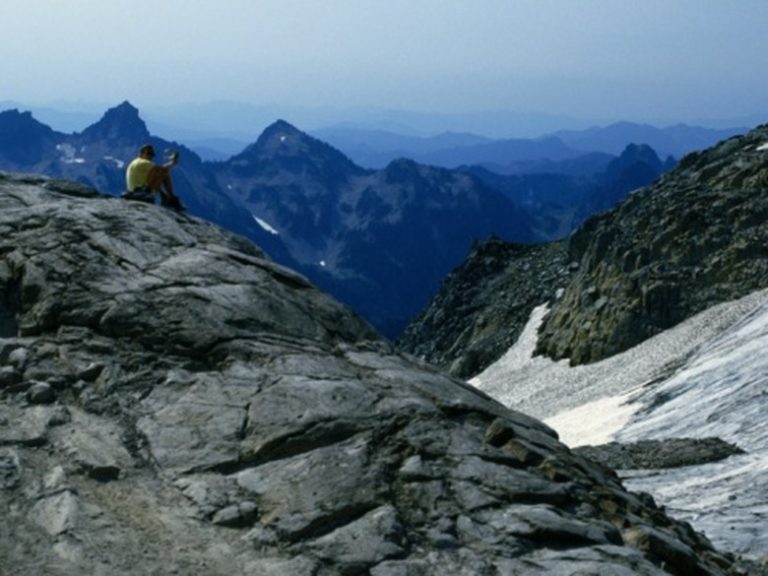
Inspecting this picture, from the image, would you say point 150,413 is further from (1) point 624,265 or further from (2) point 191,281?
(1) point 624,265

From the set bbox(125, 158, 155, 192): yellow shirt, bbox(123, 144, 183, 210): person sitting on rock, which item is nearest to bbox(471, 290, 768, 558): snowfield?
bbox(123, 144, 183, 210): person sitting on rock

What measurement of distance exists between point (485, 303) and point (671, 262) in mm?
35824

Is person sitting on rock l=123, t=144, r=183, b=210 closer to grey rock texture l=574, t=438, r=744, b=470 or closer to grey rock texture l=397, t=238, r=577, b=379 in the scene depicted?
grey rock texture l=574, t=438, r=744, b=470

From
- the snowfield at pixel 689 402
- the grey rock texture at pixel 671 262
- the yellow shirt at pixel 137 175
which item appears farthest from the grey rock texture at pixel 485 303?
the yellow shirt at pixel 137 175

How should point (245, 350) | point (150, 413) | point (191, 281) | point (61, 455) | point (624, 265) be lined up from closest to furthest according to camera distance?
point (61, 455) < point (150, 413) < point (245, 350) < point (191, 281) < point (624, 265)

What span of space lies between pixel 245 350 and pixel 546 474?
573 centimetres

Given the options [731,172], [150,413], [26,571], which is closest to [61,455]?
[150,413]

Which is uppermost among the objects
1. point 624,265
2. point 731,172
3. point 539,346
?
point 731,172

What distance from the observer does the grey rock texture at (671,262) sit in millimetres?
58875

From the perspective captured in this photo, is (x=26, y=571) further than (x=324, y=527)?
No

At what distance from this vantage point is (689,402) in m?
38.3

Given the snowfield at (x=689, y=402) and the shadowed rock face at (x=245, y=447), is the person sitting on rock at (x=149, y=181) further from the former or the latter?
the snowfield at (x=689, y=402)

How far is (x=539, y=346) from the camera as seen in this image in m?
71.8

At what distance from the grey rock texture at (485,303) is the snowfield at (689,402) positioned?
7.62 m
